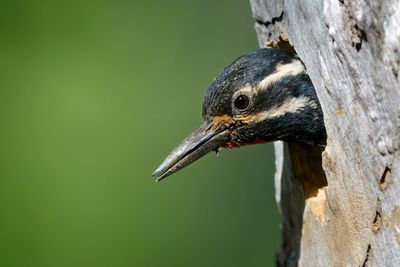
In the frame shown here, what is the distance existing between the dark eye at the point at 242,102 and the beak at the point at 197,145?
5.1 inches

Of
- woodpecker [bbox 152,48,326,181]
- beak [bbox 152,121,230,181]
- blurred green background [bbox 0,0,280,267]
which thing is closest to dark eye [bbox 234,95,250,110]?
woodpecker [bbox 152,48,326,181]

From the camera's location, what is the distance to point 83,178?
6.14 m

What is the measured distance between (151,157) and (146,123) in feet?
0.97

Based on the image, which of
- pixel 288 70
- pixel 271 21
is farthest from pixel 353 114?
pixel 271 21

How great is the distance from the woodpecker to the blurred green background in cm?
285

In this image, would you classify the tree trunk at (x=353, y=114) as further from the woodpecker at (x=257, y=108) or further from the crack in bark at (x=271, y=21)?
the woodpecker at (x=257, y=108)

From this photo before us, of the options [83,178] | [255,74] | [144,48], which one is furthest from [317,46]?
[144,48]

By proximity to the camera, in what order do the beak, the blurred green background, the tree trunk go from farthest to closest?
the blurred green background, the beak, the tree trunk

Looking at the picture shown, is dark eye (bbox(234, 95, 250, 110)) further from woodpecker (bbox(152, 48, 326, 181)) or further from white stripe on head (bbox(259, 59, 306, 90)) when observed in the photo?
white stripe on head (bbox(259, 59, 306, 90))

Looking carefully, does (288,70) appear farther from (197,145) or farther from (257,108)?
(197,145)

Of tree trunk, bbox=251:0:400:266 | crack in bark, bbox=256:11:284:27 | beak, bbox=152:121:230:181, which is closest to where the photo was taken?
tree trunk, bbox=251:0:400:266

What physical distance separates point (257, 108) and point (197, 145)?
11.5 inches

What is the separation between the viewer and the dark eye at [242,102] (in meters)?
3.22

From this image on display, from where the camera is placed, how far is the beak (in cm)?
329
